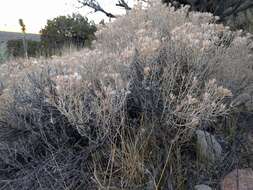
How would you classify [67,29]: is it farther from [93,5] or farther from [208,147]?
[208,147]

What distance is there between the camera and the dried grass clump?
10.8 ft

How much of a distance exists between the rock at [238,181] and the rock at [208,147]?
232 millimetres

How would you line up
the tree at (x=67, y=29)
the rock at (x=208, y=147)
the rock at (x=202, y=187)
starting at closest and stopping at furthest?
the rock at (x=202, y=187), the rock at (x=208, y=147), the tree at (x=67, y=29)

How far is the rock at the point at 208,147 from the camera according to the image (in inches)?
140

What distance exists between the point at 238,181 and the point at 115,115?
3.71 ft

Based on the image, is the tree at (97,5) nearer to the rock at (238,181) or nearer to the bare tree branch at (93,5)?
the bare tree branch at (93,5)

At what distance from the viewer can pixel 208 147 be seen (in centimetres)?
359

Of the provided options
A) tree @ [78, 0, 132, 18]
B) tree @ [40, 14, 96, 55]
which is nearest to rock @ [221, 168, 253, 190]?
tree @ [78, 0, 132, 18]

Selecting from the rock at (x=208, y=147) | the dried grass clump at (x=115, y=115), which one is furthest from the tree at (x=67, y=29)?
the rock at (x=208, y=147)

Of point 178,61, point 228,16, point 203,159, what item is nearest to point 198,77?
point 178,61

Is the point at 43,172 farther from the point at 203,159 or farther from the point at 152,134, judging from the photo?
the point at 203,159

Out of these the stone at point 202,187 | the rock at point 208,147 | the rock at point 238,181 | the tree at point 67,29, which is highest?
the rock at point 208,147

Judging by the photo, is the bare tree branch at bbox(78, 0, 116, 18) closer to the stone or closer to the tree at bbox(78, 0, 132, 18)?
the tree at bbox(78, 0, 132, 18)

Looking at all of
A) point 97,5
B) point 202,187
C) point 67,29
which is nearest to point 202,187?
point 202,187
